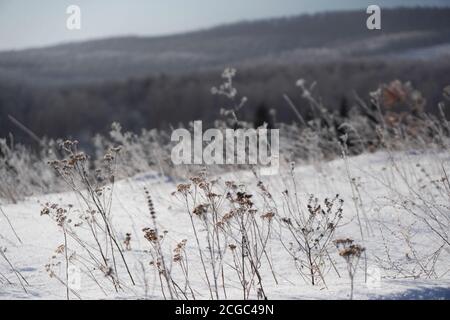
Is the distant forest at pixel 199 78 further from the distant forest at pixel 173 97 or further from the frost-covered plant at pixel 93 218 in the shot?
the frost-covered plant at pixel 93 218

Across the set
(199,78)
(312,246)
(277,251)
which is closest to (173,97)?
(199,78)

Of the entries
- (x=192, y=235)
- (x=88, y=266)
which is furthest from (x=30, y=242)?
(x=192, y=235)

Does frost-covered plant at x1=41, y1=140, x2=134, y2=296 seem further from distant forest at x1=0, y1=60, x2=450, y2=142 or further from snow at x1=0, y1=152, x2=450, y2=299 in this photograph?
distant forest at x1=0, y1=60, x2=450, y2=142

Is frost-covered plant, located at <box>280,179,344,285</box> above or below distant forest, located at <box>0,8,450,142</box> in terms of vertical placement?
below

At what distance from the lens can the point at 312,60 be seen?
56844 mm

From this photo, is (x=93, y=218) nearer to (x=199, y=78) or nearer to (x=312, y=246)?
(x=312, y=246)

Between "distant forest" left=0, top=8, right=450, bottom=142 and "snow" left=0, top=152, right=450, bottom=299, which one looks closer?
"snow" left=0, top=152, right=450, bottom=299

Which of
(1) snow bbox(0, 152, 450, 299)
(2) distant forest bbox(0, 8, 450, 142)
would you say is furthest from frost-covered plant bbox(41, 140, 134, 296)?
(2) distant forest bbox(0, 8, 450, 142)

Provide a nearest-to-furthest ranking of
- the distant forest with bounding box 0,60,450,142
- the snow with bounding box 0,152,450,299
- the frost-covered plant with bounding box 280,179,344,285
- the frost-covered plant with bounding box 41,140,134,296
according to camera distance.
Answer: the snow with bounding box 0,152,450,299 → the frost-covered plant with bounding box 280,179,344,285 → the frost-covered plant with bounding box 41,140,134,296 → the distant forest with bounding box 0,60,450,142

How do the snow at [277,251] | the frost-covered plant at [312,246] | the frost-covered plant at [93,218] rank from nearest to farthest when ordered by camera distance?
the snow at [277,251] < the frost-covered plant at [312,246] < the frost-covered plant at [93,218]

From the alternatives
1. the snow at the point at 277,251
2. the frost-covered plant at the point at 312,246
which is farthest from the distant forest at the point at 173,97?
the frost-covered plant at the point at 312,246

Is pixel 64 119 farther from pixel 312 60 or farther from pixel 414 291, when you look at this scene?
pixel 414 291

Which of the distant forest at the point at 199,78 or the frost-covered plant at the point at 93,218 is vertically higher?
the distant forest at the point at 199,78
